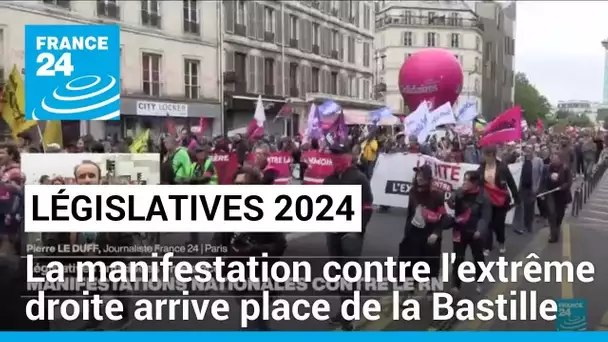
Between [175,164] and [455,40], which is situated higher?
[455,40]

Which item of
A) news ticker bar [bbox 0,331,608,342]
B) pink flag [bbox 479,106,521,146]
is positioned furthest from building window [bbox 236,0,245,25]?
news ticker bar [bbox 0,331,608,342]

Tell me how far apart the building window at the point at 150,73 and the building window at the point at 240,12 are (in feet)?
1.38

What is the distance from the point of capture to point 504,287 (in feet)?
11.4

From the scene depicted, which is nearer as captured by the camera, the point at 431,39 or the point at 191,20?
the point at 431,39

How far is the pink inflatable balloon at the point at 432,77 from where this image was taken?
3.47m

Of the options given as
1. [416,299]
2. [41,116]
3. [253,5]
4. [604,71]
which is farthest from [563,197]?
[41,116]

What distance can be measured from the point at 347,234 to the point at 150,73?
1.20 meters

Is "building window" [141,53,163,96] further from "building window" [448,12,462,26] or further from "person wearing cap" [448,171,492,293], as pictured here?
"person wearing cap" [448,171,492,293]

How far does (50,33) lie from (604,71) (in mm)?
2622

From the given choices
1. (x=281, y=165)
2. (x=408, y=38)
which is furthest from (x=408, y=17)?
(x=281, y=165)

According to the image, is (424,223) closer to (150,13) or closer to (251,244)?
(251,244)

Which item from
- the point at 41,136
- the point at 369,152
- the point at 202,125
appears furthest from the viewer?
the point at 369,152

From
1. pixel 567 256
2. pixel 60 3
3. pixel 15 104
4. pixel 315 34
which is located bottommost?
pixel 567 256

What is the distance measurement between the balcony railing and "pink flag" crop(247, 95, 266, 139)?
721 millimetres
